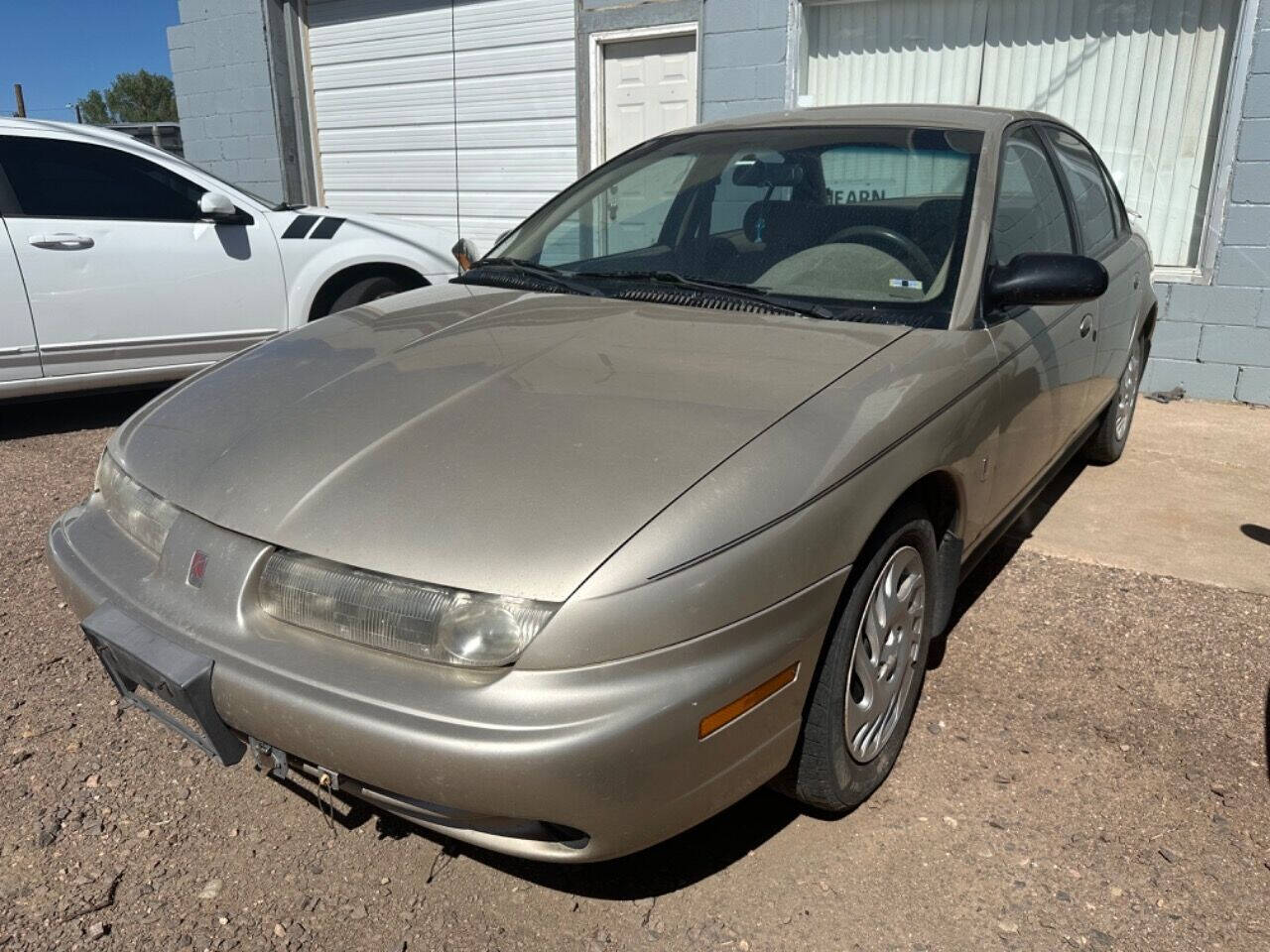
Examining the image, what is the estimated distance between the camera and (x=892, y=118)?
10.6ft

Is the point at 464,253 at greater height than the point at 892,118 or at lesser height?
lesser

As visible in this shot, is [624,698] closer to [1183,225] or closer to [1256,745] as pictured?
[1256,745]

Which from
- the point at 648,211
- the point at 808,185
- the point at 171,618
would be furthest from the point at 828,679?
the point at 648,211

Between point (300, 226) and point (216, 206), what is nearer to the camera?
point (216, 206)

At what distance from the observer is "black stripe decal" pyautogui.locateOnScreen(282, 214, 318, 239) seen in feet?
19.0

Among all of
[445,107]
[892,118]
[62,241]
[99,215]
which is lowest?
[62,241]

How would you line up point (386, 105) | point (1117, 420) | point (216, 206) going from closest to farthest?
1. point (1117, 420)
2. point (216, 206)
3. point (386, 105)

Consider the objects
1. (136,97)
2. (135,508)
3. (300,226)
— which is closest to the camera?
(135,508)

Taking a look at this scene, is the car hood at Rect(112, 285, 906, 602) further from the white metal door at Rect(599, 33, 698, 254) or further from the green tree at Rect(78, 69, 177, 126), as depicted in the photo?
the green tree at Rect(78, 69, 177, 126)

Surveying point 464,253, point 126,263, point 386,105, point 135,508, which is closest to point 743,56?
point 386,105

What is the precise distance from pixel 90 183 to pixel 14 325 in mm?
879

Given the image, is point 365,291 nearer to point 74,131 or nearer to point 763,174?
point 74,131

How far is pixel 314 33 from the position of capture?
30.9 feet

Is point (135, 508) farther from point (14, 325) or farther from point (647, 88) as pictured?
point (647, 88)
